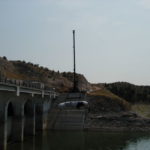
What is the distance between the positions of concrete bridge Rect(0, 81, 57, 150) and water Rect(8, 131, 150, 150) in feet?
8.20

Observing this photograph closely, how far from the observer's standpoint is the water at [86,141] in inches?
1827

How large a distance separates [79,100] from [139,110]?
1822 cm

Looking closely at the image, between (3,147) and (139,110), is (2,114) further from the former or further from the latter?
(139,110)

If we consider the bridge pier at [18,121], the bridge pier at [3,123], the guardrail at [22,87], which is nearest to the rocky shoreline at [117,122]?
the guardrail at [22,87]

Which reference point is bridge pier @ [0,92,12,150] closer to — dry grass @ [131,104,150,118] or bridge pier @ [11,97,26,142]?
bridge pier @ [11,97,26,142]

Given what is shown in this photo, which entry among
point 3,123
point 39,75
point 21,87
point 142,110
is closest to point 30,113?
point 21,87

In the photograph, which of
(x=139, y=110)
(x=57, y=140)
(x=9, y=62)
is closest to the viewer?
(x=57, y=140)

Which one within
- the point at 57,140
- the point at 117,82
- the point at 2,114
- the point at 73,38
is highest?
the point at 73,38

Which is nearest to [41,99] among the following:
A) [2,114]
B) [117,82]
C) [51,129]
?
[51,129]

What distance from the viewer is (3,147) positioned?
41.1 m

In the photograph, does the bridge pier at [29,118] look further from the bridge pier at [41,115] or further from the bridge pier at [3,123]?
the bridge pier at [3,123]

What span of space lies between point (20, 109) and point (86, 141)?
11.6 m

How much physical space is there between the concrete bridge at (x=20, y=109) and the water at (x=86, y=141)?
98.4 inches

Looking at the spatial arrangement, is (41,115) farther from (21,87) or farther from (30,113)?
(21,87)
